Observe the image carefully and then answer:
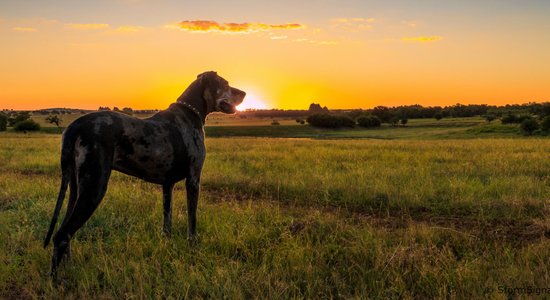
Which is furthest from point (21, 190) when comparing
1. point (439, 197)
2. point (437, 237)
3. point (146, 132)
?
point (439, 197)

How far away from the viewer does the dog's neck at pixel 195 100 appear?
637cm

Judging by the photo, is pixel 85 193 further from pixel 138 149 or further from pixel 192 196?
pixel 192 196

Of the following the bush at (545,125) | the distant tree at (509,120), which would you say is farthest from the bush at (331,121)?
the bush at (545,125)

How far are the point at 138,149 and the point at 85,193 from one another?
0.86m

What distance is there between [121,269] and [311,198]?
598 cm

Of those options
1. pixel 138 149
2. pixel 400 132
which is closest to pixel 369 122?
pixel 400 132

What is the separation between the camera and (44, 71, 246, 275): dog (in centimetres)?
477

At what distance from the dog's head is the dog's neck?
5 cm

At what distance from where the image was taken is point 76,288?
4.66 m

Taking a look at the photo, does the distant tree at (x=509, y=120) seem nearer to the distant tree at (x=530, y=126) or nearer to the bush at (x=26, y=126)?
the distant tree at (x=530, y=126)

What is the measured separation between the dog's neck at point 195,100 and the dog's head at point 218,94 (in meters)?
0.05

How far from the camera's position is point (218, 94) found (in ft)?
21.6

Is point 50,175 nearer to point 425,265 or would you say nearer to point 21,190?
point 21,190

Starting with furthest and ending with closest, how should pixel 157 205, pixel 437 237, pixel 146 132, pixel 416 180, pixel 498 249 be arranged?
1. pixel 416 180
2. pixel 157 205
3. pixel 437 237
4. pixel 498 249
5. pixel 146 132
